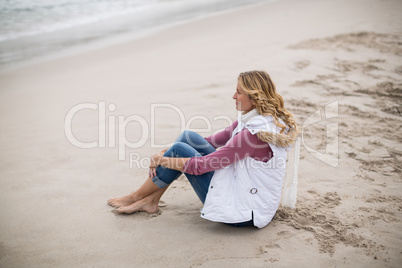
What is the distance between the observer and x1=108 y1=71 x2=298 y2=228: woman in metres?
2.41

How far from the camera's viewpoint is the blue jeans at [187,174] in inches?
103

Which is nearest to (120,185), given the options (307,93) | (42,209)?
(42,209)

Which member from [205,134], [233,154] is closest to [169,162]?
[233,154]

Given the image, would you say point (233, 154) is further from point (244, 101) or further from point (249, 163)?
point (244, 101)

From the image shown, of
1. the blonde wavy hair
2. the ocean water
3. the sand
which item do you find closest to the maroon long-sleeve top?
the blonde wavy hair

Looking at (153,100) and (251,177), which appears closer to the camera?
(251,177)

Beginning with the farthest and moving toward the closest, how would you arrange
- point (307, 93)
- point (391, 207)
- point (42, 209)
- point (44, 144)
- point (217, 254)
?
1. point (307, 93)
2. point (44, 144)
3. point (42, 209)
4. point (391, 207)
5. point (217, 254)

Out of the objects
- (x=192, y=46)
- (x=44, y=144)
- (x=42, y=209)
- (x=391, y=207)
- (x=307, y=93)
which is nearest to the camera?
(x=391, y=207)

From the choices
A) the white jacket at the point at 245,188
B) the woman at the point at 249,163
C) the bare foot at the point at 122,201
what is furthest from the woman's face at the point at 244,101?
the bare foot at the point at 122,201

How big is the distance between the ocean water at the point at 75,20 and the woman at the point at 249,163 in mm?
6663

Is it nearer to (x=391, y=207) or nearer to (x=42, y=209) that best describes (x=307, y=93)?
(x=391, y=207)

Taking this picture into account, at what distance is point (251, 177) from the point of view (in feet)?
8.15

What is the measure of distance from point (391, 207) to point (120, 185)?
7.87 feet

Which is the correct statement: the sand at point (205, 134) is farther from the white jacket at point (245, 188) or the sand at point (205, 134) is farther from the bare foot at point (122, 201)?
the white jacket at point (245, 188)
